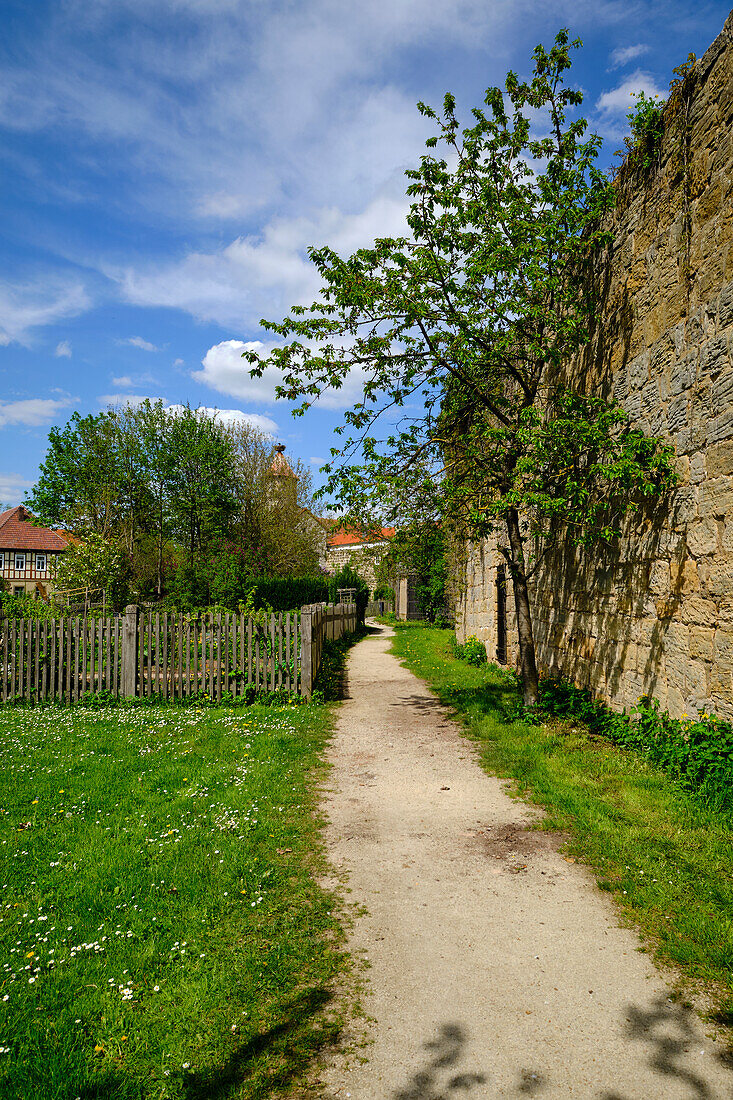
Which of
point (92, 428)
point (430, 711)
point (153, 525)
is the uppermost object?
point (92, 428)

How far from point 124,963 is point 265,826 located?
1.78 m

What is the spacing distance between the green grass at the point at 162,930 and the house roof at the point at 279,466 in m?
21.7

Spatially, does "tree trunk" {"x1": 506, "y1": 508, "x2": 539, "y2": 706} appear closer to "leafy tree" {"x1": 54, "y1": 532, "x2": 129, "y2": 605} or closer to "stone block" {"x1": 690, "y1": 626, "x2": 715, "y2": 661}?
"stone block" {"x1": 690, "y1": 626, "x2": 715, "y2": 661}

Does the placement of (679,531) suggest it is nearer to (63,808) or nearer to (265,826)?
(265,826)

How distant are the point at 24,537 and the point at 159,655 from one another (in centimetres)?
4326

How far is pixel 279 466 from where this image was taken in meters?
28.2

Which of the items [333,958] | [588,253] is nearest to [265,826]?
[333,958]

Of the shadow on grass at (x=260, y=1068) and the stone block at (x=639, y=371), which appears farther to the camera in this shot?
the stone block at (x=639, y=371)

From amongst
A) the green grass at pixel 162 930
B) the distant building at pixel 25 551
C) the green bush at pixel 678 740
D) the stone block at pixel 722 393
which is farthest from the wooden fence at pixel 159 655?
the distant building at pixel 25 551

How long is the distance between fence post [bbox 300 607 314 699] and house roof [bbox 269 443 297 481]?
707 inches

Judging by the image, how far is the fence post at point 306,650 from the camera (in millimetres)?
10023

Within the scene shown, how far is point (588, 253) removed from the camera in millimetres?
8344

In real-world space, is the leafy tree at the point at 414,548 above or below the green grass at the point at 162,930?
above

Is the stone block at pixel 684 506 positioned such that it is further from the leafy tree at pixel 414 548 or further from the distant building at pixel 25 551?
the distant building at pixel 25 551
